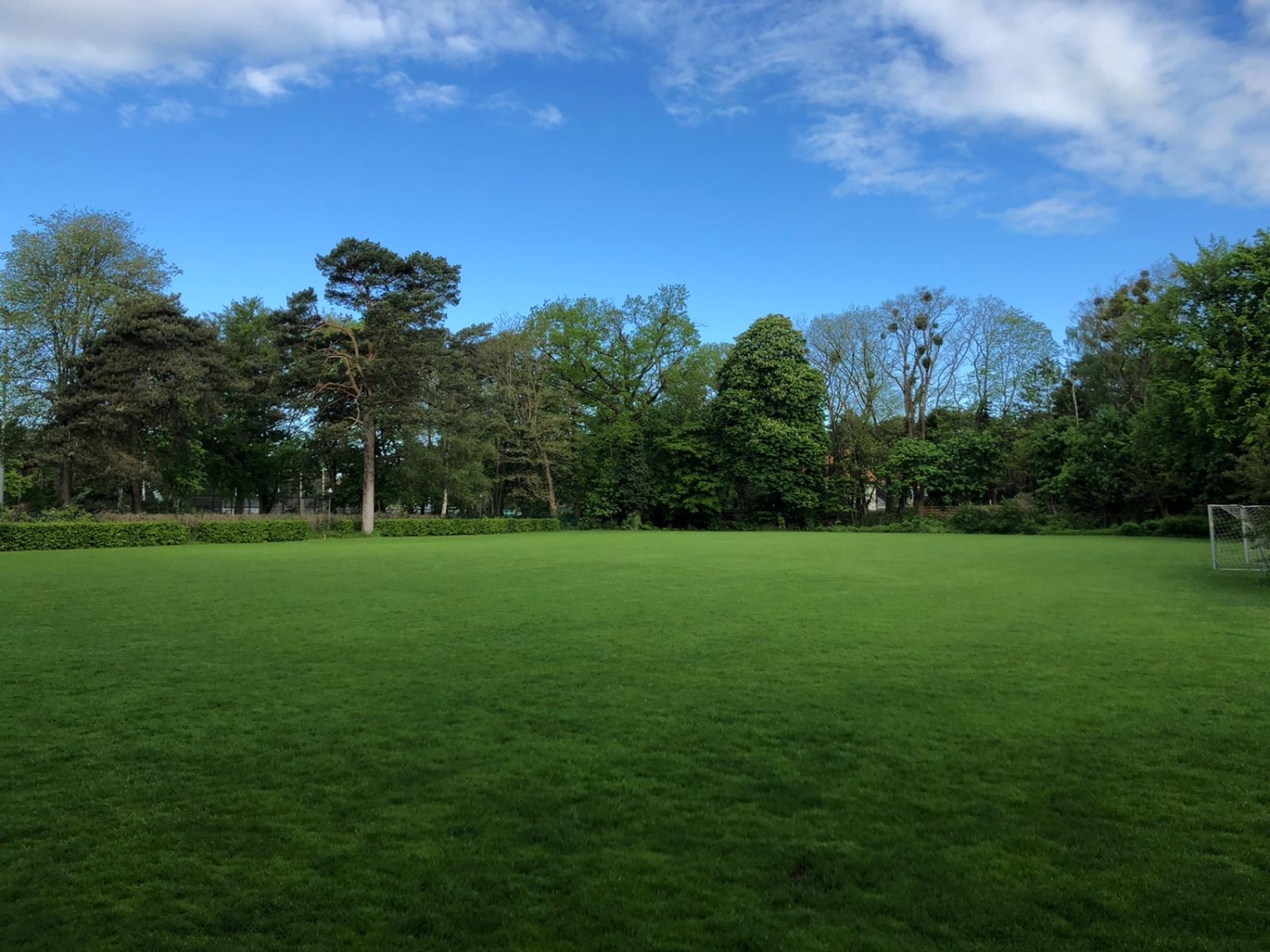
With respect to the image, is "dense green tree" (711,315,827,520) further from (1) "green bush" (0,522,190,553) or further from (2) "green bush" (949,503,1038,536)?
(1) "green bush" (0,522,190,553)

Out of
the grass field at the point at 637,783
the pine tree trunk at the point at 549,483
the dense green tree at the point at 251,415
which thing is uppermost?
the dense green tree at the point at 251,415

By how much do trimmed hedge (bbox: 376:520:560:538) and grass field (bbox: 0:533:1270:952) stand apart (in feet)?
96.4

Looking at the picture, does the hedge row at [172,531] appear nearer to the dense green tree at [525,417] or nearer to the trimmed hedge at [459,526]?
the trimmed hedge at [459,526]

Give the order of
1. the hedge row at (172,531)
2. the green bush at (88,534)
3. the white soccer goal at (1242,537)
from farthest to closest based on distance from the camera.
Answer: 1. the hedge row at (172,531)
2. the green bush at (88,534)
3. the white soccer goal at (1242,537)

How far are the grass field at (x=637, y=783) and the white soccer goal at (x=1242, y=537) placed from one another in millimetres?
5678

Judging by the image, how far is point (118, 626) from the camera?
31.7ft

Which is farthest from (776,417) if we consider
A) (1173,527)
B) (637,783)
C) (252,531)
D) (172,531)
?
(637,783)

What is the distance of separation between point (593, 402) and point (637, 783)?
5009 cm

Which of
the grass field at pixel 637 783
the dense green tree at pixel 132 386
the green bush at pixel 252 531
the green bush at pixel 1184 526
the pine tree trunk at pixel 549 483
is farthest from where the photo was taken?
the pine tree trunk at pixel 549 483

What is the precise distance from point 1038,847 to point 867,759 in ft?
4.26

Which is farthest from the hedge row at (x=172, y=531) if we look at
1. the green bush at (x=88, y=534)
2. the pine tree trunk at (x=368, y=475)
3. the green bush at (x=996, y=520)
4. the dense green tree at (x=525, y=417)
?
the green bush at (x=996, y=520)

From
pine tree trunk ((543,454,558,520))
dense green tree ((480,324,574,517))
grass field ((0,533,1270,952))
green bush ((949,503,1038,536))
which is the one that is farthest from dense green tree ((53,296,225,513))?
green bush ((949,503,1038,536))

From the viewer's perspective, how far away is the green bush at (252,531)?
1235 inches

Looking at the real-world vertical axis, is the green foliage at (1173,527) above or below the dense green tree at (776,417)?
below
